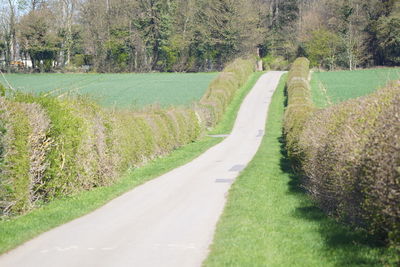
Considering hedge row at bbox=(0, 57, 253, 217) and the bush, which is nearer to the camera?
hedge row at bbox=(0, 57, 253, 217)

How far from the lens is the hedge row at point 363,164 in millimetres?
7000

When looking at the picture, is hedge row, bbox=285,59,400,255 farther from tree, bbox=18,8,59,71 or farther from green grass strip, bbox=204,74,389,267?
tree, bbox=18,8,59,71

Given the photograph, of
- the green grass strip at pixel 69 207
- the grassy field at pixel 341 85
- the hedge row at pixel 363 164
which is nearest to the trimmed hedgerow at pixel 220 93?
the grassy field at pixel 341 85

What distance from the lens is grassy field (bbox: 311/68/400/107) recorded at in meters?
54.8

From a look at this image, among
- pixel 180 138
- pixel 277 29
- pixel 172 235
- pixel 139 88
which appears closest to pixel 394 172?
pixel 172 235

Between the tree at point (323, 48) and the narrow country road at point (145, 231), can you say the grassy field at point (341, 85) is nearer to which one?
the tree at point (323, 48)

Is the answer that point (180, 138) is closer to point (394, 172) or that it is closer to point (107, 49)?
point (394, 172)

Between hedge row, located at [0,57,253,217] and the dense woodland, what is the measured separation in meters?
67.6

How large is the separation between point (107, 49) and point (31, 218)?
285ft

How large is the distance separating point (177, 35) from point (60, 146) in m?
83.7

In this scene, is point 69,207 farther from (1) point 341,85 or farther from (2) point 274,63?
(2) point 274,63

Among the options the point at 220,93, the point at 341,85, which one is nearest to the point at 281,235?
the point at 220,93

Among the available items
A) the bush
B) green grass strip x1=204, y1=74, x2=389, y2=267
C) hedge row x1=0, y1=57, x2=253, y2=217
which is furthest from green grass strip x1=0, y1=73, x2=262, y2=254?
the bush

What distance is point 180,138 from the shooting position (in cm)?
3462
